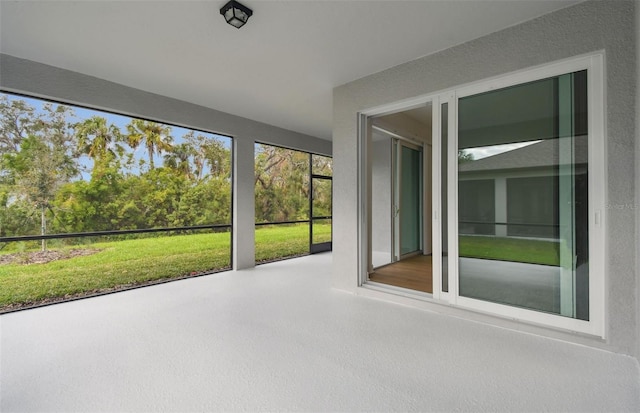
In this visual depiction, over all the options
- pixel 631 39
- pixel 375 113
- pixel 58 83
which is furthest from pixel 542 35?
pixel 58 83

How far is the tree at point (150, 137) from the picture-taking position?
591 centimetres

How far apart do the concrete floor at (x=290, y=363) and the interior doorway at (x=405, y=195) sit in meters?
2.14

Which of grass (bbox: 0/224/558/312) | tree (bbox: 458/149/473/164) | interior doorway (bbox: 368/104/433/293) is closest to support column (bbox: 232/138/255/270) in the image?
grass (bbox: 0/224/558/312)

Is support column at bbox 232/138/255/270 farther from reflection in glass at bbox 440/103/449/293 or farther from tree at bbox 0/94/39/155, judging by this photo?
reflection in glass at bbox 440/103/449/293

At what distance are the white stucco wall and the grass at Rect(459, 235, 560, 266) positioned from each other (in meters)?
3.74

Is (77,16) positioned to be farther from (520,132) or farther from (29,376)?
(520,132)

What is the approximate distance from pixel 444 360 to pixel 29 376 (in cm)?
289

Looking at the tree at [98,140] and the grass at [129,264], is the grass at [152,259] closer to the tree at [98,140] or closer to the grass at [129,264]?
the grass at [129,264]

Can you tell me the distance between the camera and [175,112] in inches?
163

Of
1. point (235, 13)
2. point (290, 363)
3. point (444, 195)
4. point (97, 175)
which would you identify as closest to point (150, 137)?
point (97, 175)

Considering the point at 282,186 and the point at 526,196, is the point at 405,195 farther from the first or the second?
the point at 282,186

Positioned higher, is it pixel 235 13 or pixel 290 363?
pixel 235 13

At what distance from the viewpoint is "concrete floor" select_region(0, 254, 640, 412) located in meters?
1.56

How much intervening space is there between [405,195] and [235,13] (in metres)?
4.39
